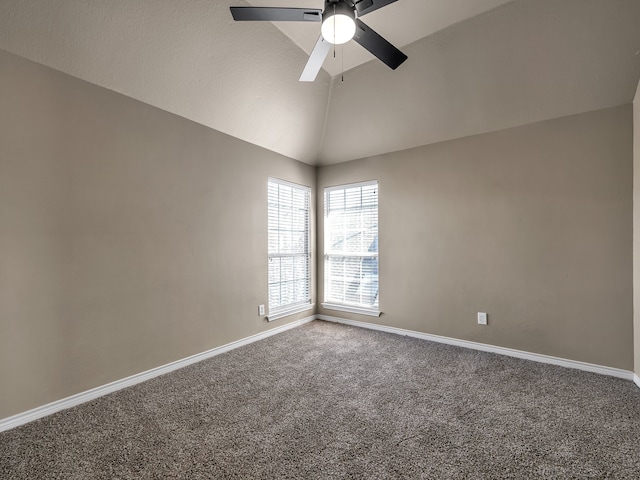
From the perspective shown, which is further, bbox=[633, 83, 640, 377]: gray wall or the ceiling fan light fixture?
bbox=[633, 83, 640, 377]: gray wall

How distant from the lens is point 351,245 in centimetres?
420

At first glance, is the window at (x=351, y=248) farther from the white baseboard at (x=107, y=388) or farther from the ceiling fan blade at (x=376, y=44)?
the ceiling fan blade at (x=376, y=44)

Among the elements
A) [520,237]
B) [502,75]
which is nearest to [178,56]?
[502,75]

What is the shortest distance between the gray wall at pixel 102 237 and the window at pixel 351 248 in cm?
152

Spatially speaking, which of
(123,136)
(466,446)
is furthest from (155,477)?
(123,136)

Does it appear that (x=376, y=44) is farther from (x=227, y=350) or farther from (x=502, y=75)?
(x=227, y=350)

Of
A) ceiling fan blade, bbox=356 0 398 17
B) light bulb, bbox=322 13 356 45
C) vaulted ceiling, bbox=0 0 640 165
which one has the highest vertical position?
vaulted ceiling, bbox=0 0 640 165

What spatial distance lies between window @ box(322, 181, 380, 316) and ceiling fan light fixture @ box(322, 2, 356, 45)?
2362 millimetres

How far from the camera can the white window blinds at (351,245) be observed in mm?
4016

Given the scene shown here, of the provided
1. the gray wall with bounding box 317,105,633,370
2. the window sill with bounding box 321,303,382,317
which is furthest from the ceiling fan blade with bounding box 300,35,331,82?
the window sill with bounding box 321,303,382,317

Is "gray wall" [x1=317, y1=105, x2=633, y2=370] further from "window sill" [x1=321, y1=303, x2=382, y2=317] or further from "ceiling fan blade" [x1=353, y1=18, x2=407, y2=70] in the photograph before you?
"ceiling fan blade" [x1=353, y1=18, x2=407, y2=70]

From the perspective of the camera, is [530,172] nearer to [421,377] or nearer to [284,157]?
[421,377]

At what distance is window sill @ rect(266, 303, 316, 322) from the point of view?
12.3 feet

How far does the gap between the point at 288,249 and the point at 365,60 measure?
2.38 meters
